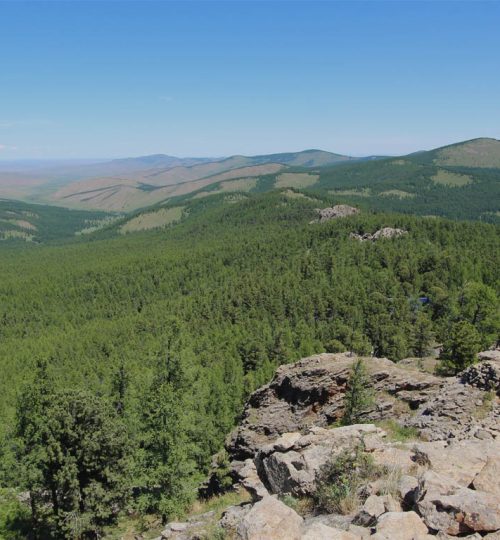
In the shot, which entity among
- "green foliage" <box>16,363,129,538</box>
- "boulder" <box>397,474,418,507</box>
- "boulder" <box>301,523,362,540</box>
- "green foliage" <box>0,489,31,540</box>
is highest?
"boulder" <box>301,523,362,540</box>

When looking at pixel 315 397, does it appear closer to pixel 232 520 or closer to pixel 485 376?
pixel 485 376

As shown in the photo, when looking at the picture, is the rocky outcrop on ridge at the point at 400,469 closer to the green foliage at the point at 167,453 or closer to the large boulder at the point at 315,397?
the large boulder at the point at 315,397

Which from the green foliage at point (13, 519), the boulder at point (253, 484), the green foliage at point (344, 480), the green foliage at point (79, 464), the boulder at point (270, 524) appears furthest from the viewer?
the green foliage at point (13, 519)

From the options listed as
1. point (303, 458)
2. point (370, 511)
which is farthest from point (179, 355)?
point (370, 511)

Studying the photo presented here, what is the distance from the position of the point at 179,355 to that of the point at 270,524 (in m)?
27.9

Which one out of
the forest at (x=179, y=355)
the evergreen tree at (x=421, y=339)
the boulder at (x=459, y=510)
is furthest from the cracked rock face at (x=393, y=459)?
the evergreen tree at (x=421, y=339)

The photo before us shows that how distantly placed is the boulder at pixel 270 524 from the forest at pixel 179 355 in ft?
71.6

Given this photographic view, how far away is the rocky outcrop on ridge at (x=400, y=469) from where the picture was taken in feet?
49.0

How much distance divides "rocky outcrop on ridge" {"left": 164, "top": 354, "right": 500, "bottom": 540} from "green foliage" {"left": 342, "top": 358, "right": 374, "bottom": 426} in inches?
48.2

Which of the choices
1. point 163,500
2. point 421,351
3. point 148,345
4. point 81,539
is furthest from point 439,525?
point 148,345

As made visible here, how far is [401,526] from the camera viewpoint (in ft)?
48.6

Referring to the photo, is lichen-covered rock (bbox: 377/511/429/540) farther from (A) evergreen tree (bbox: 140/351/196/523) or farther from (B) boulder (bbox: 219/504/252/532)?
(A) evergreen tree (bbox: 140/351/196/523)

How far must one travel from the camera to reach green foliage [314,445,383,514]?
62.0 feet

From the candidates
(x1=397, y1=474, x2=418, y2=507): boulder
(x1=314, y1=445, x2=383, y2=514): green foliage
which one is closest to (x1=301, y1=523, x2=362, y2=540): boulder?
(x1=397, y1=474, x2=418, y2=507): boulder
